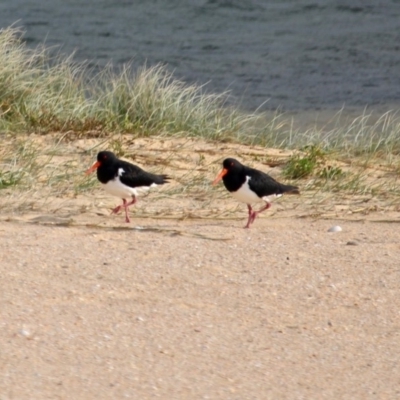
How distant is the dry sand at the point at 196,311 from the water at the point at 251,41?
7.38m

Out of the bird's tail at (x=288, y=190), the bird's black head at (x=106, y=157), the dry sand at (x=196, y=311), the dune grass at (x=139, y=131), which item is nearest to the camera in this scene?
the dry sand at (x=196, y=311)

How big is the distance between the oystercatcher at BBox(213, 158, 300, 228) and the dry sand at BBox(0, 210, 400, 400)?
0.23 m

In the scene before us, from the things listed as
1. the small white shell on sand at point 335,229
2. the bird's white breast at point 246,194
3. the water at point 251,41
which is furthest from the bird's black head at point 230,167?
the water at point 251,41

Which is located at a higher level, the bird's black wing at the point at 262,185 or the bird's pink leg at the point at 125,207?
the bird's black wing at the point at 262,185

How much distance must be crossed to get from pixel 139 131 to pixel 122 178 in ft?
8.31

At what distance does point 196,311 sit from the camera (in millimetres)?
5254

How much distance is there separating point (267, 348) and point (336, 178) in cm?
404

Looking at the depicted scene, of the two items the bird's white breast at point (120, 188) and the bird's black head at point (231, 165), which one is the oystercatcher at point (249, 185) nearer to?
→ the bird's black head at point (231, 165)

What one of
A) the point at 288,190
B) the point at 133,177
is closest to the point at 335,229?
the point at 288,190

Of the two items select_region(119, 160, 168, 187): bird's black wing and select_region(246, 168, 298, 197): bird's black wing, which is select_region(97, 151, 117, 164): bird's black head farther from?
select_region(246, 168, 298, 197): bird's black wing

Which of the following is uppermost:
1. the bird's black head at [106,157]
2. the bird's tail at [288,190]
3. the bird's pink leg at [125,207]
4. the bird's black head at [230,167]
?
the bird's black head at [106,157]

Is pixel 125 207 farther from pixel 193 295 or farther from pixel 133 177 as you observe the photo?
pixel 193 295

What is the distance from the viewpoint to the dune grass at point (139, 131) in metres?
8.38

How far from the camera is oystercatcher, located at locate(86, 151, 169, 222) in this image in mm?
7039
